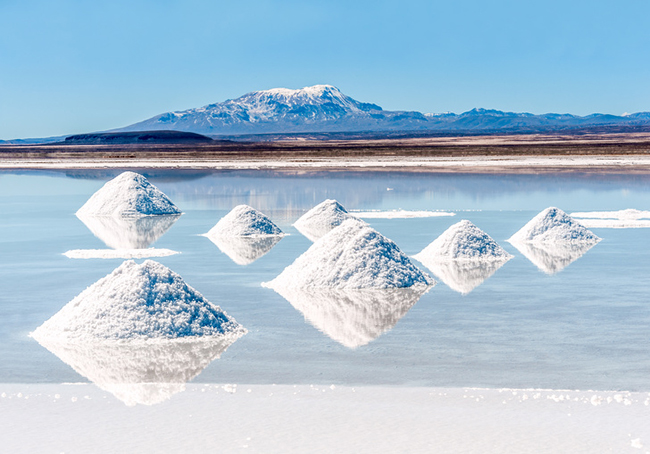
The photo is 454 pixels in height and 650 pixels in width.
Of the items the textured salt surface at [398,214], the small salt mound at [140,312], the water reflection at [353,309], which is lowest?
the textured salt surface at [398,214]

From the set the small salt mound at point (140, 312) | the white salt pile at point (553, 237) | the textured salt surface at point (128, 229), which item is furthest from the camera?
the textured salt surface at point (128, 229)

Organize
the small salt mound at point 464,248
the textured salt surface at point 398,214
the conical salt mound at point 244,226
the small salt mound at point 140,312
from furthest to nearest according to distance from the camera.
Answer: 1. the textured salt surface at point 398,214
2. the conical salt mound at point 244,226
3. the small salt mound at point 464,248
4. the small salt mound at point 140,312

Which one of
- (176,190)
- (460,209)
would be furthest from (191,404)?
(176,190)

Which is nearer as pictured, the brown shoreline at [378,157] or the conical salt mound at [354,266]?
the conical salt mound at [354,266]

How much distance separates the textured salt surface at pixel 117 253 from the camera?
1208 centimetres

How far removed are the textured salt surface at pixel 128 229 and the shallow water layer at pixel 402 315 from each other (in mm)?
247

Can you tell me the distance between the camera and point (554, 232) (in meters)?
13.5

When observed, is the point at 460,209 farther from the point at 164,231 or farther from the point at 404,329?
the point at 404,329

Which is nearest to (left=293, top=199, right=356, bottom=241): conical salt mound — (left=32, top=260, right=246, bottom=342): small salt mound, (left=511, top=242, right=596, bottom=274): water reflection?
(left=511, top=242, right=596, bottom=274): water reflection

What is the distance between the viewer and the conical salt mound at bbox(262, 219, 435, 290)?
9211mm

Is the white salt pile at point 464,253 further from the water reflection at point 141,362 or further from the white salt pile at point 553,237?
the water reflection at point 141,362

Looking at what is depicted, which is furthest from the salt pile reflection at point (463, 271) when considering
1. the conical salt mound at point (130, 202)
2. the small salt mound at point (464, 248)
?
the conical salt mound at point (130, 202)

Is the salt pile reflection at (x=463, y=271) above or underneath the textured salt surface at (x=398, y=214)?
above

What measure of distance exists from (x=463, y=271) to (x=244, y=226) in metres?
5.13
